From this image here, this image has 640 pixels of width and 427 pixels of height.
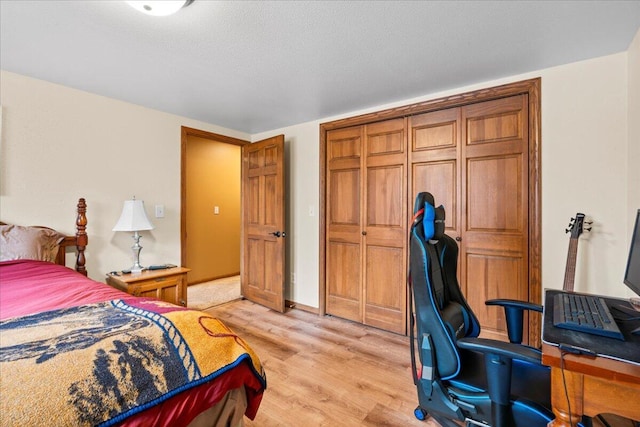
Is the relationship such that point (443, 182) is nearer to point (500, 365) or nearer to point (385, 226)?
point (385, 226)

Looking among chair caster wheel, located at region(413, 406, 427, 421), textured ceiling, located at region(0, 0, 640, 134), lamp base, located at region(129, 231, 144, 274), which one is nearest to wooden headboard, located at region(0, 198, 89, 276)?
lamp base, located at region(129, 231, 144, 274)

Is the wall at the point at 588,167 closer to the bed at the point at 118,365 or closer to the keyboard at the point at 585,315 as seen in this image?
the keyboard at the point at 585,315

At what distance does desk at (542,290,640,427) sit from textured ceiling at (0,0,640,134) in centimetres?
164

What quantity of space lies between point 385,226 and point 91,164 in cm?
286

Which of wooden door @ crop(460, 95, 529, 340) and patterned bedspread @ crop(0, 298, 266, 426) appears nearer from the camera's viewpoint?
patterned bedspread @ crop(0, 298, 266, 426)

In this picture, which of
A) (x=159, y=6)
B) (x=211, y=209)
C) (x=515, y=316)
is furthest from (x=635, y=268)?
(x=211, y=209)

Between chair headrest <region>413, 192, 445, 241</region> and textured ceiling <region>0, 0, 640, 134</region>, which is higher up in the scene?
textured ceiling <region>0, 0, 640, 134</region>

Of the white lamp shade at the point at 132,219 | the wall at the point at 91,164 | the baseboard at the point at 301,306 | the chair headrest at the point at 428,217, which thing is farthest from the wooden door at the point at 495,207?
the wall at the point at 91,164

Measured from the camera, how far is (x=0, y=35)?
181 cm

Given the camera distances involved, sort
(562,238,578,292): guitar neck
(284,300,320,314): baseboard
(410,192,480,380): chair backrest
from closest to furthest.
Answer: (410,192,480,380): chair backrest → (562,238,578,292): guitar neck → (284,300,320,314): baseboard

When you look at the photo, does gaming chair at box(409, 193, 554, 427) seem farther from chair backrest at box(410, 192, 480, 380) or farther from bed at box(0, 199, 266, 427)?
bed at box(0, 199, 266, 427)

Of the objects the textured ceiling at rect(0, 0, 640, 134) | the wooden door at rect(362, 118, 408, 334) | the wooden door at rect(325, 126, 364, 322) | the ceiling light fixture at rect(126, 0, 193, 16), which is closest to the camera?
the ceiling light fixture at rect(126, 0, 193, 16)

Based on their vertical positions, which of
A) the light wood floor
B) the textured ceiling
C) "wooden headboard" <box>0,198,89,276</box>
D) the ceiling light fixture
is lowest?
the light wood floor

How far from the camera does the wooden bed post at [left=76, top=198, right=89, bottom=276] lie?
99.1 inches
